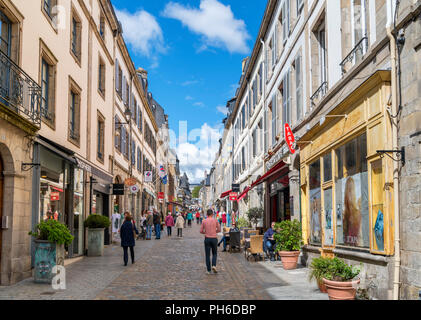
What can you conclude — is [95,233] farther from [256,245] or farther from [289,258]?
[289,258]

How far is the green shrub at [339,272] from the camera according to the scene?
8.13 meters

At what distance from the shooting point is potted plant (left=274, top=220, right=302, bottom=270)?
13.2 m

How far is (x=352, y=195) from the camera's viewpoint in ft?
33.8

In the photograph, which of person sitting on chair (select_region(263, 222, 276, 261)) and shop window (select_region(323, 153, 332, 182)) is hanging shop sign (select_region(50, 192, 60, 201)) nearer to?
person sitting on chair (select_region(263, 222, 276, 261))

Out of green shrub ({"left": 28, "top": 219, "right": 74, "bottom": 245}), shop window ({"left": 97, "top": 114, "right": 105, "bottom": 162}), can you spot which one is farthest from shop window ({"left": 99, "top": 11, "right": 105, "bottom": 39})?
green shrub ({"left": 28, "top": 219, "right": 74, "bottom": 245})

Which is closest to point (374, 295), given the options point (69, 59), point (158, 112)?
point (69, 59)

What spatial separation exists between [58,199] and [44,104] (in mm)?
3036

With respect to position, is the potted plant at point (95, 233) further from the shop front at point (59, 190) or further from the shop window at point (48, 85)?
the shop window at point (48, 85)

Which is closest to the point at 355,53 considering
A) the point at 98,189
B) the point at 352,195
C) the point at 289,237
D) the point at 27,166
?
the point at 352,195

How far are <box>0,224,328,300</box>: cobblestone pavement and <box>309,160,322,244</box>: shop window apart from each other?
1.11m

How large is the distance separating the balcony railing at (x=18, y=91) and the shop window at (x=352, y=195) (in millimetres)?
7322

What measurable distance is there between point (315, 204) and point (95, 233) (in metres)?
8.16

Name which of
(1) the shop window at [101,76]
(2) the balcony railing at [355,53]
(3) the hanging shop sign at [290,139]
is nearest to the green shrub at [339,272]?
(2) the balcony railing at [355,53]
